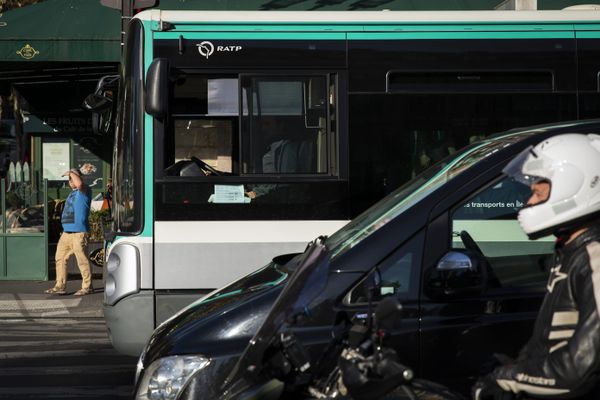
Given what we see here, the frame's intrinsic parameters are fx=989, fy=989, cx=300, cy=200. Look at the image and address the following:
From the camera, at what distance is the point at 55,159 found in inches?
766

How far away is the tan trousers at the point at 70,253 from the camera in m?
14.0

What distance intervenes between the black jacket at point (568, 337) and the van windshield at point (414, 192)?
1177 mm

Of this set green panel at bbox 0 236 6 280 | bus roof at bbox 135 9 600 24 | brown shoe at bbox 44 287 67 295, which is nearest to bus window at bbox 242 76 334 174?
bus roof at bbox 135 9 600 24

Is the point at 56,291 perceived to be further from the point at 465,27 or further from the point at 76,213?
the point at 465,27

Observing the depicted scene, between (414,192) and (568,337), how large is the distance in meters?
1.58

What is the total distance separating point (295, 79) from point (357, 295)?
4109 mm

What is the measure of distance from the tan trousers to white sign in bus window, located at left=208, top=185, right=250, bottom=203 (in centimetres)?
664

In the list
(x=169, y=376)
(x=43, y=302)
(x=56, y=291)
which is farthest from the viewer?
(x=56, y=291)

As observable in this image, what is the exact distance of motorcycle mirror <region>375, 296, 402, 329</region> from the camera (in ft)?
9.46

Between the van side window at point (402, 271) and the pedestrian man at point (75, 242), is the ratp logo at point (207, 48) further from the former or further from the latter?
the pedestrian man at point (75, 242)

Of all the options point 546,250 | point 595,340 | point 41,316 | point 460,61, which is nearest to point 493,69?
point 460,61

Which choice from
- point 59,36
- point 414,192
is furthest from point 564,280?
point 59,36

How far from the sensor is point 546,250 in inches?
187

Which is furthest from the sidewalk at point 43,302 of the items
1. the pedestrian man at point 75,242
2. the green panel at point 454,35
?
the green panel at point 454,35
